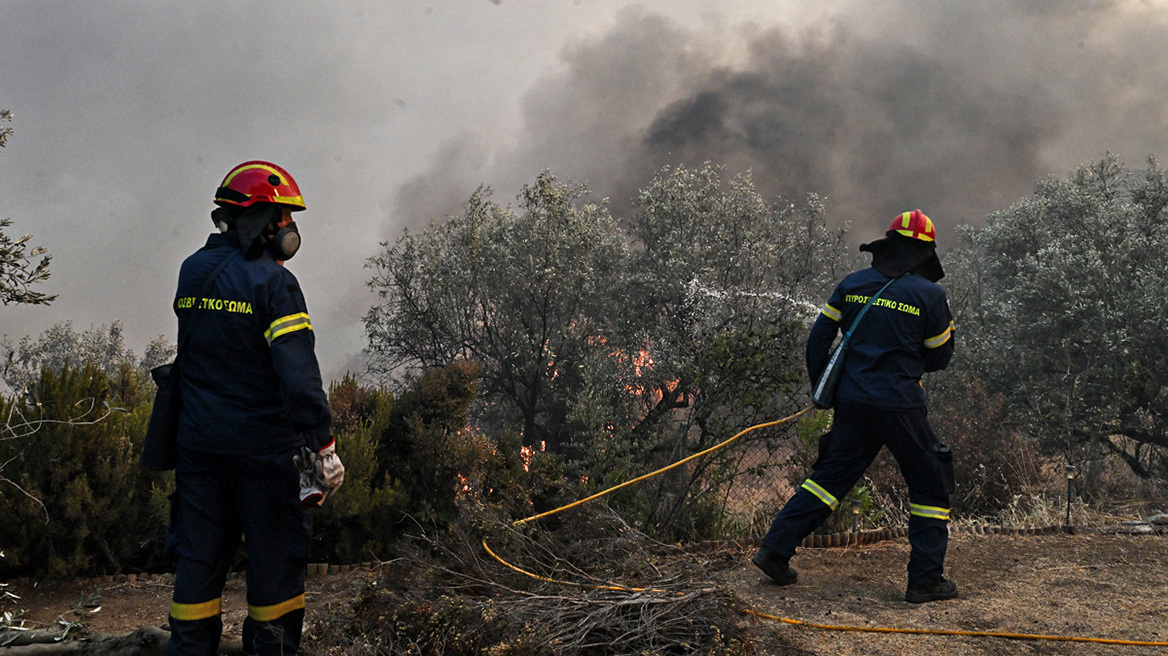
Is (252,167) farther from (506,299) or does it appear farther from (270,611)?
(506,299)

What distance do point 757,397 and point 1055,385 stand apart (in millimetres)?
8585

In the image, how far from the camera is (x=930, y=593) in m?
4.42

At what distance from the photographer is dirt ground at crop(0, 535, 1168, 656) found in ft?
12.3

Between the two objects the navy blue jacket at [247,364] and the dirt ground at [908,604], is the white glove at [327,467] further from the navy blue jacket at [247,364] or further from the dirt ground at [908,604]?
the dirt ground at [908,604]

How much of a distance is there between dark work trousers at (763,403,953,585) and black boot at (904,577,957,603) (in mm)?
33

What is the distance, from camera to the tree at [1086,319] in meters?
11.0

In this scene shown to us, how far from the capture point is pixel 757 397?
576 cm

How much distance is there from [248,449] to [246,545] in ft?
1.20

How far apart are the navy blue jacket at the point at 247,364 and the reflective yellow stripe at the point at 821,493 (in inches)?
109

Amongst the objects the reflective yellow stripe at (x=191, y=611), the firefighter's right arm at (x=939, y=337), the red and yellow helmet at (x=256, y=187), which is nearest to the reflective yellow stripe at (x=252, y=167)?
the red and yellow helmet at (x=256, y=187)

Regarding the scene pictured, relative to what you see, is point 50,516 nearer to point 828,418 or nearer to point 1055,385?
point 828,418

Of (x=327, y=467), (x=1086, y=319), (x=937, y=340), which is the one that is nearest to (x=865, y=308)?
(x=937, y=340)

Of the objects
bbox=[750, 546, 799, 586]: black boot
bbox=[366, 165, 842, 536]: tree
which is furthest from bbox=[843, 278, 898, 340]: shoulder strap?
bbox=[366, 165, 842, 536]: tree

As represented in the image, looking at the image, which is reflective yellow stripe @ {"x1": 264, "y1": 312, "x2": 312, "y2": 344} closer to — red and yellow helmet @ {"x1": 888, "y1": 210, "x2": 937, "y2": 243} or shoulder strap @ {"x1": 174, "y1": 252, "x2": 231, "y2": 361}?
shoulder strap @ {"x1": 174, "y1": 252, "x2": 231, "y2": 361}
